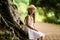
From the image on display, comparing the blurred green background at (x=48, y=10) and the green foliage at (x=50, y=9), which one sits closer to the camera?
the blurred green background at (x=48, y=10)

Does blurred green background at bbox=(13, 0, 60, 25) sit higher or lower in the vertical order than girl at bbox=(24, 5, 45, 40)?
lower

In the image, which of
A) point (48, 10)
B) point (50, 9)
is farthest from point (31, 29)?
point (48, 10)

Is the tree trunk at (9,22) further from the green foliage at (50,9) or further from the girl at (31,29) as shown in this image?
the green foliage at (50,9)

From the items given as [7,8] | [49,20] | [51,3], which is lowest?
[49,20]

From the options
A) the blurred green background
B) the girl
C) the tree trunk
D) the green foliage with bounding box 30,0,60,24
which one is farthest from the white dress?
the green foliage with bounding box 30,0,60,24

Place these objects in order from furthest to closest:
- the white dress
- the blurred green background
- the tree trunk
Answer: the blurred green background < the tree trunk < the white dress

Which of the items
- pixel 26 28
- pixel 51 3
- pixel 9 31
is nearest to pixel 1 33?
pixel 9 31

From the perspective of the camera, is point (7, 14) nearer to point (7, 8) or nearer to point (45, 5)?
point (7, 8)

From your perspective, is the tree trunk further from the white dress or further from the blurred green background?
the blurred green background

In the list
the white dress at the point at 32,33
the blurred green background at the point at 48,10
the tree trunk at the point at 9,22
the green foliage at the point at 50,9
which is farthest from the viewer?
the green foliage at the point at 50,9

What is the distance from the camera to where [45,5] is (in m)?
21.1

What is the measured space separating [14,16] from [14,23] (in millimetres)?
424

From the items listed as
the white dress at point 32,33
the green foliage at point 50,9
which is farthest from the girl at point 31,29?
the green foliage at point 50,9

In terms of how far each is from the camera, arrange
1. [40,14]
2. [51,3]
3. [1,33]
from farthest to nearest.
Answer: [40,14], [51,3], [1,33]
